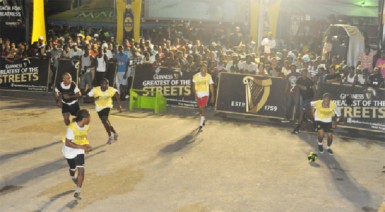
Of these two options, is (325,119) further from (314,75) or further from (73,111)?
(73,111)

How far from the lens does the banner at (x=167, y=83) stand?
60.8ft

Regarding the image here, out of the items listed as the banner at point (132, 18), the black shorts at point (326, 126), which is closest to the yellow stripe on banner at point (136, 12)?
the banner at point (132, 18)

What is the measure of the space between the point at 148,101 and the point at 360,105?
277 inches

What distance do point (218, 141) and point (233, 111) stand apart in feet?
11.0

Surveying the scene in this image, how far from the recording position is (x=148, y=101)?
18.2 meters

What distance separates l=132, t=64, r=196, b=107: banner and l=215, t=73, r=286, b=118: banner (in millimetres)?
1399

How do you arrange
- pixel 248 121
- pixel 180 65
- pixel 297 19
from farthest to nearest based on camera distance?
1. pixel 297 19
2. pixel 180 65
3. pixel 248 121

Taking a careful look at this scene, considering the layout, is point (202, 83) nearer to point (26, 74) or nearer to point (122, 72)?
point (122, 72)

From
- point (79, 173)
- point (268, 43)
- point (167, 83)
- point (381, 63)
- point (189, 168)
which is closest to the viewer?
point (79, 173)

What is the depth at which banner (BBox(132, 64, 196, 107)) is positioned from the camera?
730 inches

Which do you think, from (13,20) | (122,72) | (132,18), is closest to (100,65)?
(122,72)

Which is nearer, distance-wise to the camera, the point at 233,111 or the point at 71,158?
the point at 71,158

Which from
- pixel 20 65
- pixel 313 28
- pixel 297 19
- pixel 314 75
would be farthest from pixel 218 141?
pixel 297 19

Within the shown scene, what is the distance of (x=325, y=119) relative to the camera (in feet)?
44.2
